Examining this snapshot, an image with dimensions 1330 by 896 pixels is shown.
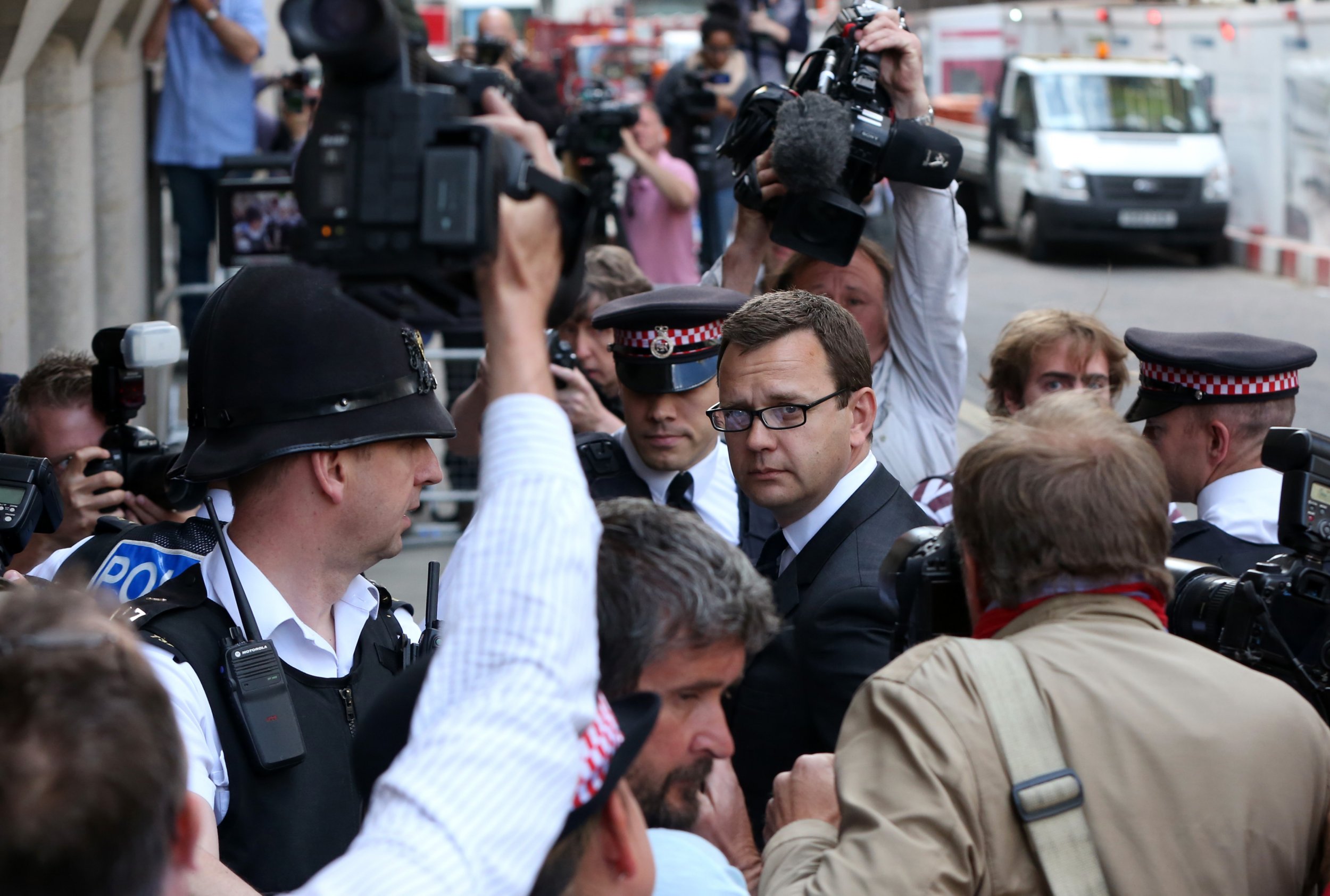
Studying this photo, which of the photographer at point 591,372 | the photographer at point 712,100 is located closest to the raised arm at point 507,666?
the photographer at point 591,372

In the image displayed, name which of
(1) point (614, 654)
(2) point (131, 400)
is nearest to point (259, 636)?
(1) point (614, 654)

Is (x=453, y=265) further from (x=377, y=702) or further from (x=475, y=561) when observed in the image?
(x=377, y=702)

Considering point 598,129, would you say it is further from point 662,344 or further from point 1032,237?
point 1032,237

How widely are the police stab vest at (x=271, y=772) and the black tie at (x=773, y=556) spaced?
1.14 meters

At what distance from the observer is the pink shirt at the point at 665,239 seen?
803 cm

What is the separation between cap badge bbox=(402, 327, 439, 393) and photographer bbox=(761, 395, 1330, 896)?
940 mm

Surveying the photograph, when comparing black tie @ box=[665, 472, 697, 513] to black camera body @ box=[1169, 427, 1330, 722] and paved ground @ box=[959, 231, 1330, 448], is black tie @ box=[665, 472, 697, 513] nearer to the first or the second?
black camera body @ box=[1169, 427, 1330, 722]

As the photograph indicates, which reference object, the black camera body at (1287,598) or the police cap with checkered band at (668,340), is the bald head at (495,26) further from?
the black camera body at (1287,598)

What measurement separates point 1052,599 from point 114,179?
7.60m

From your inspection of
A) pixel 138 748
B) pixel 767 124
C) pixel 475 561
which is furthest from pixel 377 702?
pixel 767 124

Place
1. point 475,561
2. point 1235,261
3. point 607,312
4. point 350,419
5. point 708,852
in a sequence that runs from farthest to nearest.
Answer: point 1235,261 → point 607,312 → point 350,419 → point 708,852 → point 475,561

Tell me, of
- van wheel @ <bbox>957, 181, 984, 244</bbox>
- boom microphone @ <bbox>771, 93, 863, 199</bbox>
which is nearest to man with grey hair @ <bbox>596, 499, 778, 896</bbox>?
boom microphone @ <bbox>771, 93, 863, 199</bbox>

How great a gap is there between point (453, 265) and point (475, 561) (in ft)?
1.05

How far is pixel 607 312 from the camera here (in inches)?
162
